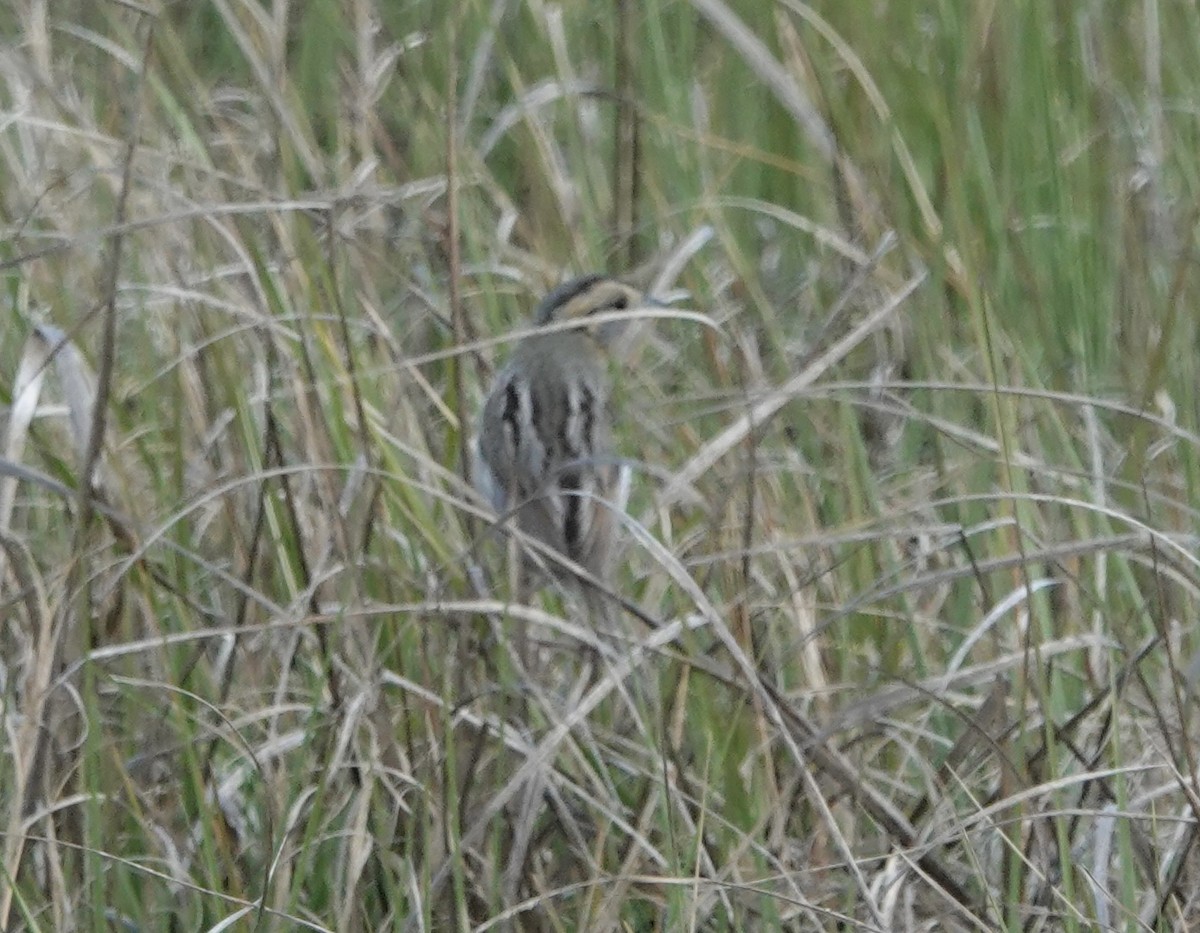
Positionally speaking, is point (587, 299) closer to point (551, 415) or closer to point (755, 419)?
point (551, 415)

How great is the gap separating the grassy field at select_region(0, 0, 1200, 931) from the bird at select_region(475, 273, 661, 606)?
3.4 inches

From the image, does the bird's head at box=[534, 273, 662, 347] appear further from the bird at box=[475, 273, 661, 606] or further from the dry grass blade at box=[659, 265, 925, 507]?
the dry grass blade at box=[659, 265, 925, 507]

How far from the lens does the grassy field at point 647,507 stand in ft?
8.35

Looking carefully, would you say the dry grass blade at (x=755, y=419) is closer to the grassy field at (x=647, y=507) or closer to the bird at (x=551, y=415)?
the grassy field at (x=647, y=507)

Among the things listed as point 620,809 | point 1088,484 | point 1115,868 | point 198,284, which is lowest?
point 1115,868

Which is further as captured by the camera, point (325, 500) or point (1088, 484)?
point (1088, 484)

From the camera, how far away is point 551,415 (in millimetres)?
3490

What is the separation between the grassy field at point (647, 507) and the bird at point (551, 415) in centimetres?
9

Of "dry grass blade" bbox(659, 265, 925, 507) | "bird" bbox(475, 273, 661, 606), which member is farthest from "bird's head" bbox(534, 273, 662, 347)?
"dry grass blade" bbox(659, 265, 925, 507)

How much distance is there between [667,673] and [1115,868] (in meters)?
0.59

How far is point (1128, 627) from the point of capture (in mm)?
2939

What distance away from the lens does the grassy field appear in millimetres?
2545

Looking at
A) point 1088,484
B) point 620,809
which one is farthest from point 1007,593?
point 620,809

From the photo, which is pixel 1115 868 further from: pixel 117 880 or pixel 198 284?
pixel 198 284
